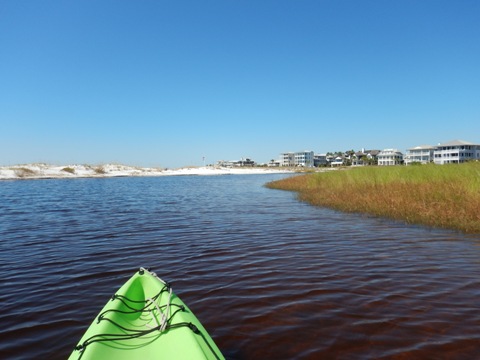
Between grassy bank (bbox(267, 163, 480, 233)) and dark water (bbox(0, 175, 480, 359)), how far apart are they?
1166 millimetres

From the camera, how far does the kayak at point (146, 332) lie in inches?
115

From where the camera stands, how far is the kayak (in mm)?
2920

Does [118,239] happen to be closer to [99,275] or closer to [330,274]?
[99,275]

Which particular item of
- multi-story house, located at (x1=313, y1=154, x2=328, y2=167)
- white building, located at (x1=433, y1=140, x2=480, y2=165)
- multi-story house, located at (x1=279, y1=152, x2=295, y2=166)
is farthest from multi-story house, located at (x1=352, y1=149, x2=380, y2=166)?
white building, located at (x1=433, y1=140, x2=480, y2=165)

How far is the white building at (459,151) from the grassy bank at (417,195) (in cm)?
7261

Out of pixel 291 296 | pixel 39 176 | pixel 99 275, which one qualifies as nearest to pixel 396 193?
pixel 291 296

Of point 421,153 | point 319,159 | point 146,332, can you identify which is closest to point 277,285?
point 146,332

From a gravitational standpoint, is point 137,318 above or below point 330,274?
above

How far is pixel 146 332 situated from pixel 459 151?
93864 mm

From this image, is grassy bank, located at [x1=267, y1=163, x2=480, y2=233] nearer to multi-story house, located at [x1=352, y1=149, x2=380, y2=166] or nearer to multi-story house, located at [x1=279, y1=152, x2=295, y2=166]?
multi-story house, located at [x1=352, y1=149, x2=380, y2=166]

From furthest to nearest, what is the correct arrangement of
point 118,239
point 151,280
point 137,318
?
point 118,239, point 151,280, point 137,318

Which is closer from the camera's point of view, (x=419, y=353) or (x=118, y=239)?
(x=419, y=353)

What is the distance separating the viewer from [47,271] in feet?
23.5

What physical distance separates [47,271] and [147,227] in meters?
5.65
